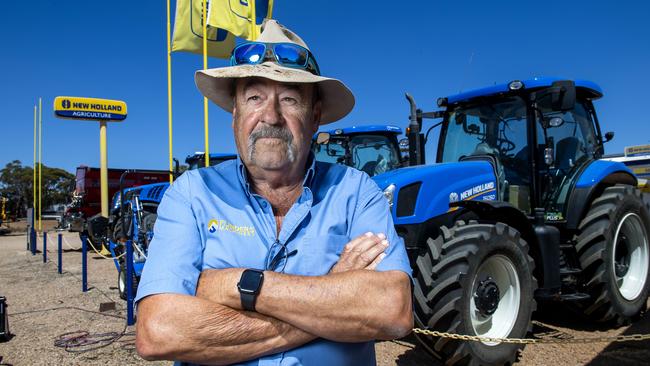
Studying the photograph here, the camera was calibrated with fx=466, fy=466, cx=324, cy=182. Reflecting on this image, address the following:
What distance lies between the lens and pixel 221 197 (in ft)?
6.01

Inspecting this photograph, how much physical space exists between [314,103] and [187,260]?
3.02 feet

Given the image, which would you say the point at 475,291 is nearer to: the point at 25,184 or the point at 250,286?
the point at 250,286

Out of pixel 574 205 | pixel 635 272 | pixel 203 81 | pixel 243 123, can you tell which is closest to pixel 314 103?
pixel 243 123

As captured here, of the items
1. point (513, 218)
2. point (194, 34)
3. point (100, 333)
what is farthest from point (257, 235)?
point (194, 34)

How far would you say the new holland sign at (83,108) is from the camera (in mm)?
14305

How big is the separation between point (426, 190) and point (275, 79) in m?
2.76

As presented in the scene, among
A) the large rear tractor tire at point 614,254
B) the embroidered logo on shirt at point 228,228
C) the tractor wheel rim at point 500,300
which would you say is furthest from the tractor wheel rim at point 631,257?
the embroidered logo on shirt at point 228,228

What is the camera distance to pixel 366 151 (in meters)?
9.07

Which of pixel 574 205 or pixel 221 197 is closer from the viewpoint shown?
pixel 221 197

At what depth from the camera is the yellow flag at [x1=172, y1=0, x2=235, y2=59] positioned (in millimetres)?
7410

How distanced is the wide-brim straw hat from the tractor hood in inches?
81.7

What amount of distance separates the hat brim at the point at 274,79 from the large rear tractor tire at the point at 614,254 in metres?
3.99

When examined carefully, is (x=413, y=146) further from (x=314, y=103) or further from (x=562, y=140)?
(x=314, y=103)

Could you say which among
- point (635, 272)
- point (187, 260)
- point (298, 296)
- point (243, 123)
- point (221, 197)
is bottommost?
point (635, 272)
